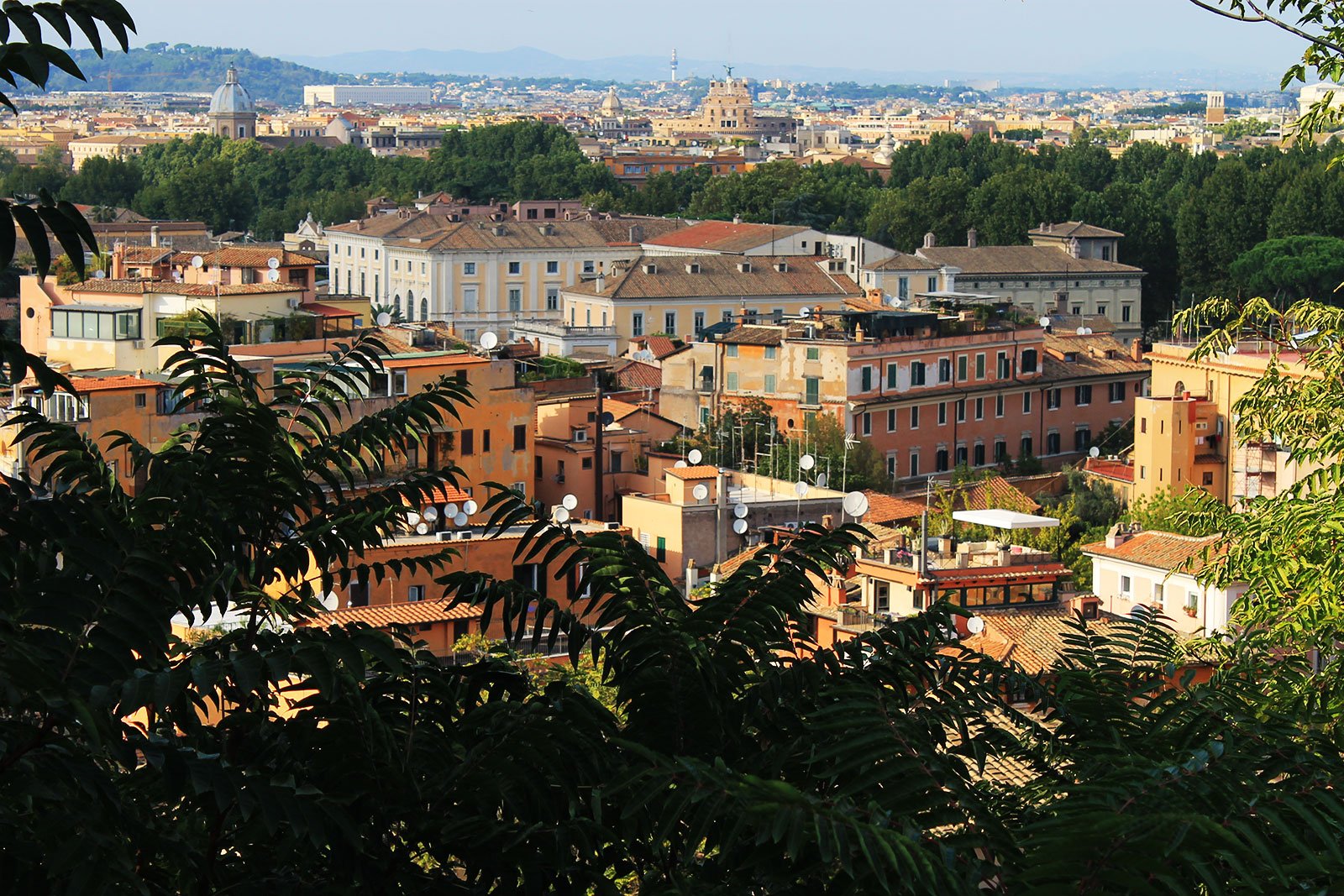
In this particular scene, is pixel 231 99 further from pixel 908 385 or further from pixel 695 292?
pixel 908 385

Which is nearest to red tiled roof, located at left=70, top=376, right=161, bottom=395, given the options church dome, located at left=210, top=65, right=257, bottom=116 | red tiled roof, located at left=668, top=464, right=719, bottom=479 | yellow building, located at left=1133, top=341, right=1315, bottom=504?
red tiled roof, located at left=668, top=464, right=719, bottom=479

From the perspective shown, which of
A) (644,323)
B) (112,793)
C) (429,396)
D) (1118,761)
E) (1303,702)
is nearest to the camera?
(112,793)

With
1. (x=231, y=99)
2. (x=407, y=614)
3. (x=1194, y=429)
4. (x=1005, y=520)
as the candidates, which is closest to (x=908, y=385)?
(x=1194, y=429)

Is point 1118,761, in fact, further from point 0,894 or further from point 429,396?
point 0,894

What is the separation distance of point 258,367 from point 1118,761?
18.2 metres

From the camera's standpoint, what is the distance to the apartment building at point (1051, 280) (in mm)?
45969

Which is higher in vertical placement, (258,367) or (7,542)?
(7,542)

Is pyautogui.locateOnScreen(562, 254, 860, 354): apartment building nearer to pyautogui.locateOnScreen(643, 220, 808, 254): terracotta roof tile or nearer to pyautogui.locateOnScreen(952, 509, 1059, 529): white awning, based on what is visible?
pyautogui.locateOnScreen(643, 220, 808, 254): terracotta roof tile

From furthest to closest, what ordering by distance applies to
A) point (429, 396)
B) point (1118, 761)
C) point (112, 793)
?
point (429, 396), point (1118, 761), point (112, 793)

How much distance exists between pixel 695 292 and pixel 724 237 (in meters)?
8.42

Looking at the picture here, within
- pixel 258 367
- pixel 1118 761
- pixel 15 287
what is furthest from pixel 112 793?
pixel 15 287

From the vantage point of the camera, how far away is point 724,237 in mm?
47812

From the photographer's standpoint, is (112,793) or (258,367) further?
(258,367)

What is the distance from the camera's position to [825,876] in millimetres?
3379
